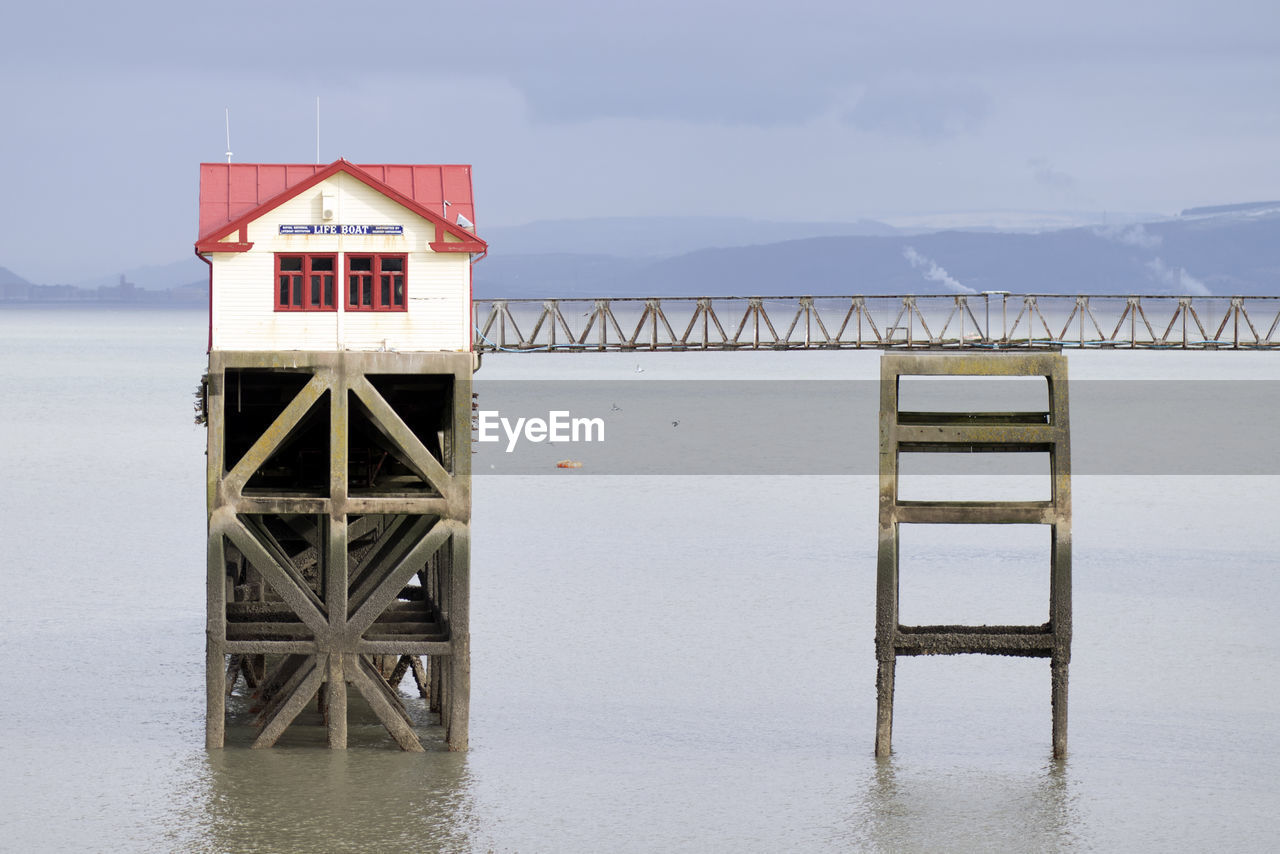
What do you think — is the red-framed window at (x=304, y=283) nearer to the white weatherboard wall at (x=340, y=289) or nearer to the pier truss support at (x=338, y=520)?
the white weatherboard wall at (x=340, y=289)

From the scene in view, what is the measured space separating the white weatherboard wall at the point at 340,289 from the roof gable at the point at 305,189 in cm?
17

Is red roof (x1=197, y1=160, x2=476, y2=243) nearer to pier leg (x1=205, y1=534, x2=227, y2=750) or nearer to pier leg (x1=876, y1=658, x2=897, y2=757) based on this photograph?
pier leg (x1=205, y1=534, x2=227, y2=750)

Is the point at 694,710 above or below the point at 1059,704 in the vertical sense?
below

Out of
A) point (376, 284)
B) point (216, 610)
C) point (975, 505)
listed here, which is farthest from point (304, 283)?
point (975, 505)

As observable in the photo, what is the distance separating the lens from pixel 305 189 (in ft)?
89.7

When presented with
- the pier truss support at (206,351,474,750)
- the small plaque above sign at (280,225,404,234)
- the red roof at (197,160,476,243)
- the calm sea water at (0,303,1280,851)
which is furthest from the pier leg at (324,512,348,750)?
the red roof at (197,160,476,243)

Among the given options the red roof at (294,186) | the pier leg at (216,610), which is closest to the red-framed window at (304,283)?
the red roof at (294,186)

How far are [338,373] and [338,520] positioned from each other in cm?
214

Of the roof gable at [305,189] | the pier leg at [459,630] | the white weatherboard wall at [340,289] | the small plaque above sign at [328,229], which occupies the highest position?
the roof gable at [305,189]

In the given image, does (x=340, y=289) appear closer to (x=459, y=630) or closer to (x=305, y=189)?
(x=305, y=189)

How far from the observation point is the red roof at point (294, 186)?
27.6m

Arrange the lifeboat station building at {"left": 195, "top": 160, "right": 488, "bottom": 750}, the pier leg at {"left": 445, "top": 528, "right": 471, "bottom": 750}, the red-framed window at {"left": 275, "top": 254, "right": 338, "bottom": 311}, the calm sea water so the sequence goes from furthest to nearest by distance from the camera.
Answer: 1. the red-framed window at {"left": 275, "top": 254, "right": 338, "bottom": 311}
2. the pier leg at {"left": 445, "top": 528, "right": 471, "bottom": 750}
3. the lifeboat station building at {"left": 195, "top": 160, "right": 488, "bottom": 750}
4. the calm sea water

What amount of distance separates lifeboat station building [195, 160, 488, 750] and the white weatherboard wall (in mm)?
21

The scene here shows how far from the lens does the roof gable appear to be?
27.2m
